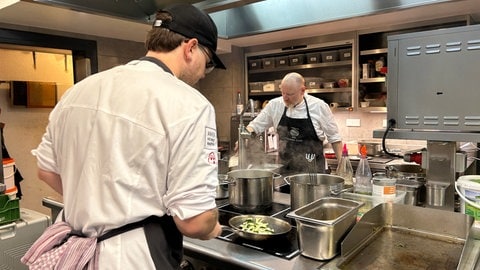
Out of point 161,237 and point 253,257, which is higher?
point 161,237

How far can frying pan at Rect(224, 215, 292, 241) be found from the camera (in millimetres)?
1283

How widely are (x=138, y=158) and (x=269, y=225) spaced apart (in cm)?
72

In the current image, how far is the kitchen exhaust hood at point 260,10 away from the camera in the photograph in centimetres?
161

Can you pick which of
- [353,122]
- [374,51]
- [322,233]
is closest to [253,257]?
[322,233]

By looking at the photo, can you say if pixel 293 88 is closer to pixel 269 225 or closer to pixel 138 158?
pixel 269 225

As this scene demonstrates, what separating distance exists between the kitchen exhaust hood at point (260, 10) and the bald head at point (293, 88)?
611mm

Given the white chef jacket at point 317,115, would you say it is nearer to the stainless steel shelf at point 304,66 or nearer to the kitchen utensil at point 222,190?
the stainless steel shelf at point 304,66

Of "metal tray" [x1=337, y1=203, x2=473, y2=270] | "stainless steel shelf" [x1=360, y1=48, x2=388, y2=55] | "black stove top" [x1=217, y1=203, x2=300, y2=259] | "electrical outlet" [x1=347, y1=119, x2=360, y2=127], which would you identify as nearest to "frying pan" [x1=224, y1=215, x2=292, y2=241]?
"black stove top" [x1=217, y1=203, x2=300, y2=259]

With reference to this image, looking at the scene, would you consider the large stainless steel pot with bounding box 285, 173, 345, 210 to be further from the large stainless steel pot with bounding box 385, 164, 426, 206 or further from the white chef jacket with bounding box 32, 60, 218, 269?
the white chef jacket with bounding box 32, 60, 218, 269

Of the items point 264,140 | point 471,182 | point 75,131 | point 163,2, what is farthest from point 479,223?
point 264,140

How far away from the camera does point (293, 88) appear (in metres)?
3.23

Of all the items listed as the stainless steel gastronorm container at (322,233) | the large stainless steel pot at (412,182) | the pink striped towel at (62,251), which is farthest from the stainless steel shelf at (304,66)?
the pink striped towel at (62,251)

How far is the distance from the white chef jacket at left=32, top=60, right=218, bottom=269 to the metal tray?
0.58 m

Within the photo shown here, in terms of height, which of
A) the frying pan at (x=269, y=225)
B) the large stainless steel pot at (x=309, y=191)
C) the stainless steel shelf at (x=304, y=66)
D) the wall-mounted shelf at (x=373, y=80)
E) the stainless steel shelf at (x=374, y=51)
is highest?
the stainless steel shelf at (x=374, y=51)
